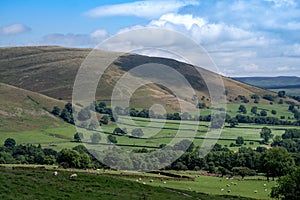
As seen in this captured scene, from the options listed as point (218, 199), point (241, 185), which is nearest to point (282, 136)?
point (241, 185)

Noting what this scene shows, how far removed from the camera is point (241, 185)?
75.6 meters

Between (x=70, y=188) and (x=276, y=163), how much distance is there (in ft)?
188

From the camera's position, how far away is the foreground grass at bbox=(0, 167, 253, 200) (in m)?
39.8

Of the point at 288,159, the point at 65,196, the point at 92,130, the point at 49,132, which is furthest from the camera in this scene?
the point at 49,132

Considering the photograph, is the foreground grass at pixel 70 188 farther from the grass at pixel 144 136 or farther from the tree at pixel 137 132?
the tree at pixel 137 132

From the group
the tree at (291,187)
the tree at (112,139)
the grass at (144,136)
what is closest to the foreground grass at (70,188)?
the tree at (291,187)

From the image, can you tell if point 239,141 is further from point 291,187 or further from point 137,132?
point 291,187

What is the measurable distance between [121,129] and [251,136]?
51934mm

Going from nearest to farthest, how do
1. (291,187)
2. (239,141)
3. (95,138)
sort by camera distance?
1. (291,187)
2. (95,138)
3. (239,141)

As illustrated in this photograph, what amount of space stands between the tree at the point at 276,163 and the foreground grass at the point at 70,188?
42.1 meters

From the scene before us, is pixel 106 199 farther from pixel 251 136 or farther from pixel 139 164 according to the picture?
pixel 251 136

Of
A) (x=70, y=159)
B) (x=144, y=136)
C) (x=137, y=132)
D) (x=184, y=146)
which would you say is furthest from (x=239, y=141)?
(x=70, y=159)

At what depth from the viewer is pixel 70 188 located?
141ft

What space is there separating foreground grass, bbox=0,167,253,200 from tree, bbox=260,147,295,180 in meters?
42.1
